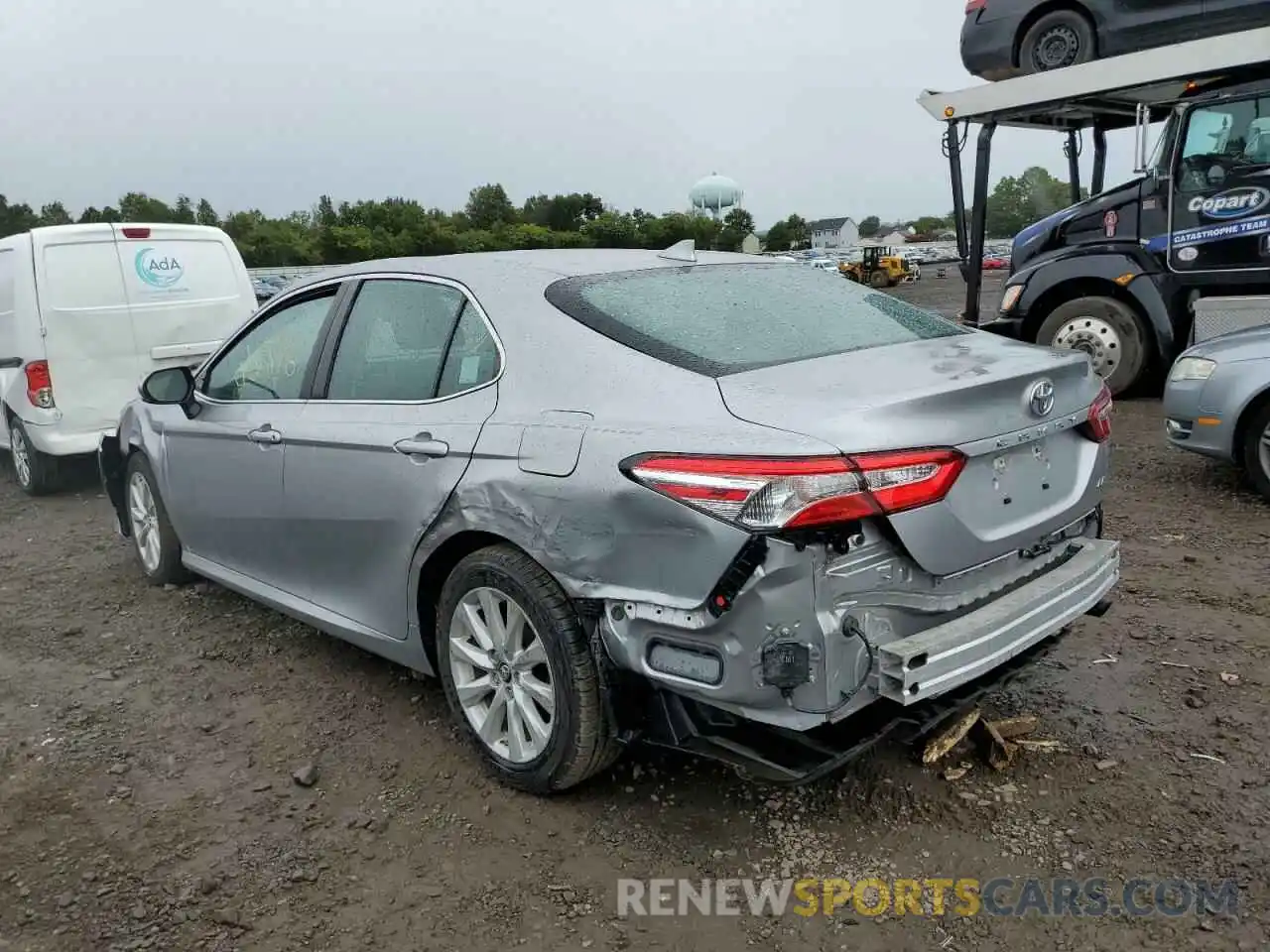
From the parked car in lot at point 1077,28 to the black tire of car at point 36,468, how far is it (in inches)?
361

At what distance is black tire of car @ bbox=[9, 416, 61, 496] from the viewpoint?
7.54 m

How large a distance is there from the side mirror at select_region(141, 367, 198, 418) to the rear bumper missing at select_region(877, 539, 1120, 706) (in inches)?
129

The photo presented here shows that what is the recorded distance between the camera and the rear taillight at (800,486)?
2.29 meters

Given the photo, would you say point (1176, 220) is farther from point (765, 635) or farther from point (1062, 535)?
point (765, 635)

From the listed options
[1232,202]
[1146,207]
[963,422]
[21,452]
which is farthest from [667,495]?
[1146,207]

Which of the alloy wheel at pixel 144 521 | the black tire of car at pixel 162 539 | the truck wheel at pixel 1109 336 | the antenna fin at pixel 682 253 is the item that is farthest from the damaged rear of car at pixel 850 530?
the truck wheel at pixel 1109 336

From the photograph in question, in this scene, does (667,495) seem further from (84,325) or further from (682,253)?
(84,325)

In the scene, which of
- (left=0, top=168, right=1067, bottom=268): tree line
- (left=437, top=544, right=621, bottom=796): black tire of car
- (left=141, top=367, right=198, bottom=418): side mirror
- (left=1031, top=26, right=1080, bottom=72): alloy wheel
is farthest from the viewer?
(left=0, top=168, right=1067, bottom=268): tree line

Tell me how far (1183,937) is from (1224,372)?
164 inches

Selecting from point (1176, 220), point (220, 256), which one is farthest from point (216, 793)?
point (1176, 220)

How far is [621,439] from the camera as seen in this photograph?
2.56 meters

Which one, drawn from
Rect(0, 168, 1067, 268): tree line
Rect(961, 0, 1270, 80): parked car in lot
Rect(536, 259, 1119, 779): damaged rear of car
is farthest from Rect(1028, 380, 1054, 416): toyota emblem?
Rect(0, 168, 1067, 268): tree line

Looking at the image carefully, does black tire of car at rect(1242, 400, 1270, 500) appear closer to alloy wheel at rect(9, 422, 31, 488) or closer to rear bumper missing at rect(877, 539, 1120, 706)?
rear bumper missing at rect(877, 539, 1120, 706)

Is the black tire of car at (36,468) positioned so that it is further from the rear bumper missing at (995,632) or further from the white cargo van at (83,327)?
the rear bumper missing at (995,632)
